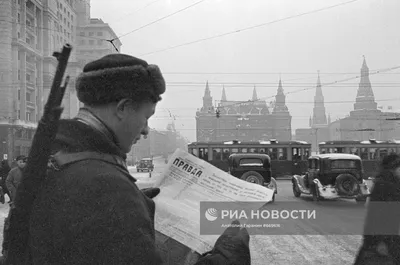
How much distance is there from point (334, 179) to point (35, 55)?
10706 mm

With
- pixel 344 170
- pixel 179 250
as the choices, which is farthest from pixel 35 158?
pixel 344 170

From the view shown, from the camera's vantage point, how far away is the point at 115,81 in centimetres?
109

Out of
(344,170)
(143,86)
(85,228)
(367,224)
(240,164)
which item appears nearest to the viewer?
(85,228)

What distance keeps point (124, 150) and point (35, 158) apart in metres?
0.26

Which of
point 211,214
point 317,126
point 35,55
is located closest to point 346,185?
point 35,55

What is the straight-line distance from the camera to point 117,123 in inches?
43.6

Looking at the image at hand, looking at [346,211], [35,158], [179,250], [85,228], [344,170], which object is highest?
[35,158]

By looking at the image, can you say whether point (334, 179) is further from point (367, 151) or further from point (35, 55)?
point (367, 151)

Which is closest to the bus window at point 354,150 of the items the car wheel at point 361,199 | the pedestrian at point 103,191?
the car wheel at point 361,199

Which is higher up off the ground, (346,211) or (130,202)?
(130,202)

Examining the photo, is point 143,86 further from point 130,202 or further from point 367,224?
point 367,224

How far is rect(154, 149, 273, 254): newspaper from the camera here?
1.46 metres

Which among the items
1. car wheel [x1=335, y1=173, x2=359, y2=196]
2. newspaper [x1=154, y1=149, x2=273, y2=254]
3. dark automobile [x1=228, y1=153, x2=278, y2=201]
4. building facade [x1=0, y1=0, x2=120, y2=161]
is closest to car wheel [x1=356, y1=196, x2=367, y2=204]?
car wheel [x1=335, y1=173, x2=359, y2=196]

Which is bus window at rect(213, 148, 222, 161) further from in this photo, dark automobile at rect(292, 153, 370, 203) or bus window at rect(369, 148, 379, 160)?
dark automobile at rect(292, 153, 370, 203)
